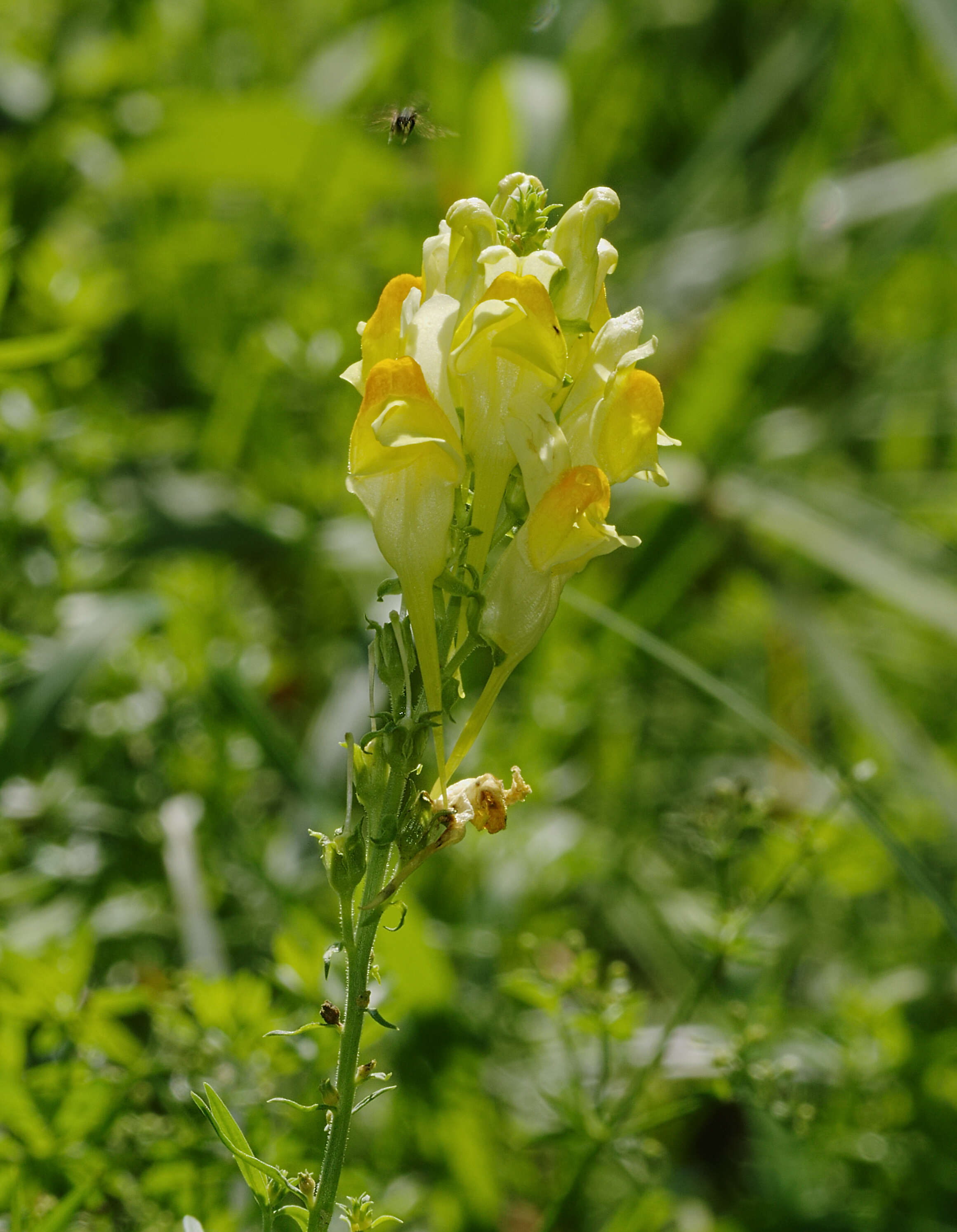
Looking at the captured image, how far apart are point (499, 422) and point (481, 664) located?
1.25m

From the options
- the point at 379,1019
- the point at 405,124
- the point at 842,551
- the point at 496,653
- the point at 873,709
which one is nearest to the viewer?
the point at 379,1019

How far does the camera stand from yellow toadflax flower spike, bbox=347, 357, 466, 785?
70 centimetres

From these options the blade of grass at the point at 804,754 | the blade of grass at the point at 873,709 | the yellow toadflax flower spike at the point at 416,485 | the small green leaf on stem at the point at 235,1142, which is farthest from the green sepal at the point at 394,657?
the blade of grass at the point at 873,709

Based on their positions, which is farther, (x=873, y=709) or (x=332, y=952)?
(x=873, y=709)

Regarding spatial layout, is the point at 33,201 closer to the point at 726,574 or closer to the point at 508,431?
the point at 726,574

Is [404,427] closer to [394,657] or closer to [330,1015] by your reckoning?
[394,657]

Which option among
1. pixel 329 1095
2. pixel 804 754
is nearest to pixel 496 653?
pixel 329 1095

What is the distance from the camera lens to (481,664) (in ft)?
6.48

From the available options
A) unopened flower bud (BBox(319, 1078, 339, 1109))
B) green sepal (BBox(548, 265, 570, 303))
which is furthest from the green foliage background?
green sepal (BBox(548, 265, 570, 303))

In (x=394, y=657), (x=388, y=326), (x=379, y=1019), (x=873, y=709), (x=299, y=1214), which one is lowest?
(x=299, y=1214)

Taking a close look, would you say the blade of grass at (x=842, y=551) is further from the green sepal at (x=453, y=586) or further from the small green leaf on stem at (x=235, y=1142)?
the small green leaf on stem at (x=235, y=1142)

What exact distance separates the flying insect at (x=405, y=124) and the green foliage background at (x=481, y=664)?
160 millimetres

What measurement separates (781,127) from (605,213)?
308 cm

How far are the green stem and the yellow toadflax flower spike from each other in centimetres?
6
